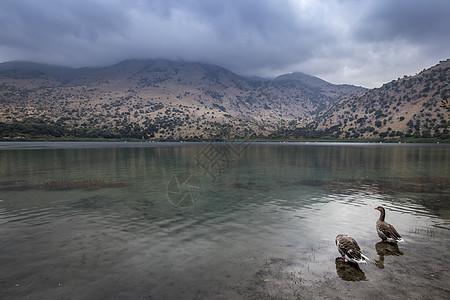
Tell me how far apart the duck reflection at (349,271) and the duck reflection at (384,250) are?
1.06 metres

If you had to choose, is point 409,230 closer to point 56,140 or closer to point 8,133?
point 56,140

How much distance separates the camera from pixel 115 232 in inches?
595

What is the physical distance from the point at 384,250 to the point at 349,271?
3.40 metres

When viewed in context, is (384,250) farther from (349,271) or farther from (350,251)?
(349,271)

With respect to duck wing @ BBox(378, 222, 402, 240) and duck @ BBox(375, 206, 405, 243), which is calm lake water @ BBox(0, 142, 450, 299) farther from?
duck wing @ BBox(378, 222, 402, 240)

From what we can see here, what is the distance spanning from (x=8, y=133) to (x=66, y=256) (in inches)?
9341

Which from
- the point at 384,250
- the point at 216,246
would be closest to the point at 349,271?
the point at 384,250

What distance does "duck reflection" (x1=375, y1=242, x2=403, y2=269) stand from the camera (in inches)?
432

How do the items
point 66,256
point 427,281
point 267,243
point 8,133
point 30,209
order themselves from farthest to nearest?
point 8,133, point 30,209, point 267,243, point 66,256, point 427,281

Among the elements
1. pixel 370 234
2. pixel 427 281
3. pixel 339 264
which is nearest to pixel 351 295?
pixel 339 264

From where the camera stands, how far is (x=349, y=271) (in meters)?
10.2

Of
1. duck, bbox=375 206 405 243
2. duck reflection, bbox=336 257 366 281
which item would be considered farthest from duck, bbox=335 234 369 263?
duck, bbox=375 206 405 243

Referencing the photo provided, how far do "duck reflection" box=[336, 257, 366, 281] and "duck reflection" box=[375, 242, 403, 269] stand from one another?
1058mm

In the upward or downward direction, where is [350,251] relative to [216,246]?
upward
